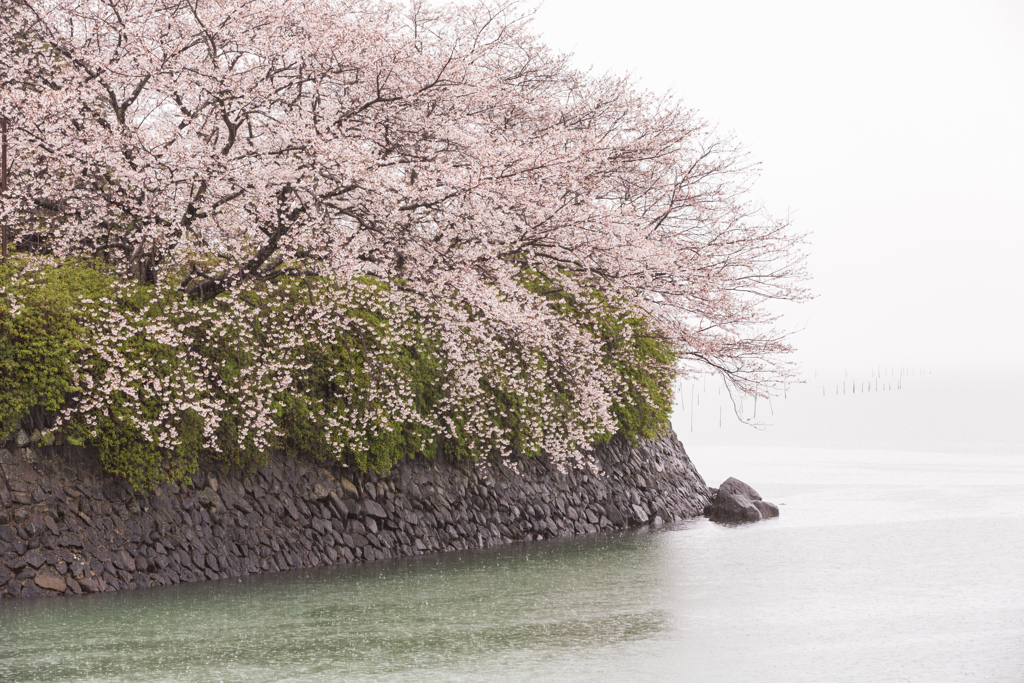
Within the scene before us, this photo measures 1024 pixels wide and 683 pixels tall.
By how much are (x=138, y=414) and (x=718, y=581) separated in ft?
29.8

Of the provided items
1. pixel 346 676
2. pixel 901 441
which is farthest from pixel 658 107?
pixel 901 441

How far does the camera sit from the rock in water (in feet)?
72.9

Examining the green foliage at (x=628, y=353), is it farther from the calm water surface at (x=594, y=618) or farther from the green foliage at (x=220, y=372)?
the calm water surface at (x=594, y=618)

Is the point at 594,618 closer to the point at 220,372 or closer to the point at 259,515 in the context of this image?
the point at 259,515

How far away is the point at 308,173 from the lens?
46.8 feet

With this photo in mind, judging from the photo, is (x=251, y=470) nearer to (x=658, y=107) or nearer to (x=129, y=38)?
(x=129, y=38)

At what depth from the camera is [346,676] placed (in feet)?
30.9

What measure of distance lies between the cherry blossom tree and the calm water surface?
3.67m

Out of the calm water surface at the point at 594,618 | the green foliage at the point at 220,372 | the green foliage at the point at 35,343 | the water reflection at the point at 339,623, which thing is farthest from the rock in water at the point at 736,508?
the green foliage at the point at 35,343

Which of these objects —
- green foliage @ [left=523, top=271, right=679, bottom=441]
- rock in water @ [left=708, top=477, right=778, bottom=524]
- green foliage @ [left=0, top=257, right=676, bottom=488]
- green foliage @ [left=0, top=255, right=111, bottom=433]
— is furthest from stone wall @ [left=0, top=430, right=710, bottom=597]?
rock in water @ [left=708, top=477, right=778, bottom=524]

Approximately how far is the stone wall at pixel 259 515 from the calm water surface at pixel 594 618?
19.0 inches

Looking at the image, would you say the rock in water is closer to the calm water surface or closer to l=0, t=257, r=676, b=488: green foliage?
the calm water surface

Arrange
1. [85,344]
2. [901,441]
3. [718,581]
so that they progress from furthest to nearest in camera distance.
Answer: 1. [901,441]
2. [718,581]
3. [85,344]

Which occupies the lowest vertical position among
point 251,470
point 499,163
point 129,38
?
point 251,470
